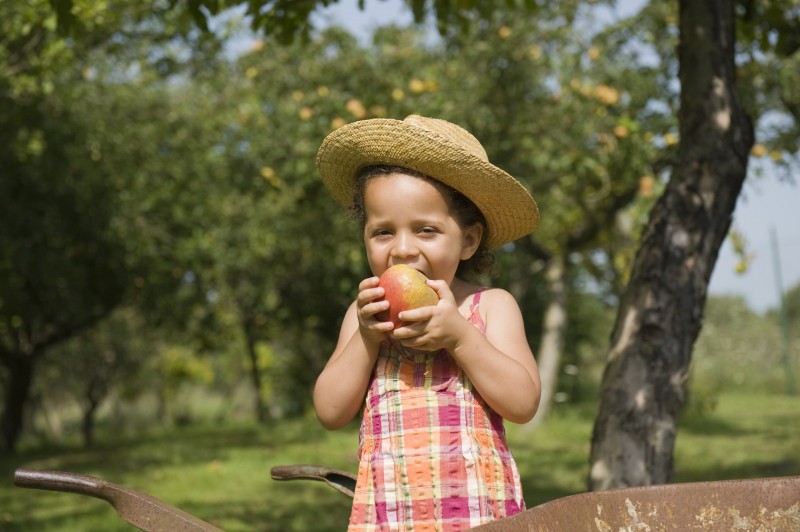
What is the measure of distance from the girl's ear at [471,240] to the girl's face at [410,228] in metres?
0.10

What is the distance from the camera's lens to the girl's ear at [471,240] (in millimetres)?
2434

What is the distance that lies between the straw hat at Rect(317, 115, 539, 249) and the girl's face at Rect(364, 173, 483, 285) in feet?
0.17

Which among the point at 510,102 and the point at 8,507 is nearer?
the point at 8,507

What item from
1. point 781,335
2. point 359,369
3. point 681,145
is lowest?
point 359,369

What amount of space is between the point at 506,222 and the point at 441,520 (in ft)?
2.52

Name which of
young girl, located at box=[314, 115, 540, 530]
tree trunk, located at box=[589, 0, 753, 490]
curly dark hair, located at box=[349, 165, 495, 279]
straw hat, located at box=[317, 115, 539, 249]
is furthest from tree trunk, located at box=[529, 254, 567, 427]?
young girl, located at box=[314, 115, 540, 530]

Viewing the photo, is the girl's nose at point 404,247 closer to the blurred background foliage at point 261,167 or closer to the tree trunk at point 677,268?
the tree trunk at point 677,268

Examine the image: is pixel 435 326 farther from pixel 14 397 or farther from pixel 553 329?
pixel 14 397

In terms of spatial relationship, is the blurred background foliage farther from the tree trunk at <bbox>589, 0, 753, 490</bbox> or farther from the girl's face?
the girl's face

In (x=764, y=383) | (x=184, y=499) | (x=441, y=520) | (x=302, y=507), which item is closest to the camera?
(x=441, y=520)

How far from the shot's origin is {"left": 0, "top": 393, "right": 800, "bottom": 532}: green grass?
7.05 metres

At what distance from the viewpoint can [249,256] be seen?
55.8 ft

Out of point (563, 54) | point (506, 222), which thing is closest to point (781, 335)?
point (563, 54)

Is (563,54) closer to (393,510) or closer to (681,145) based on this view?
(681,145)
